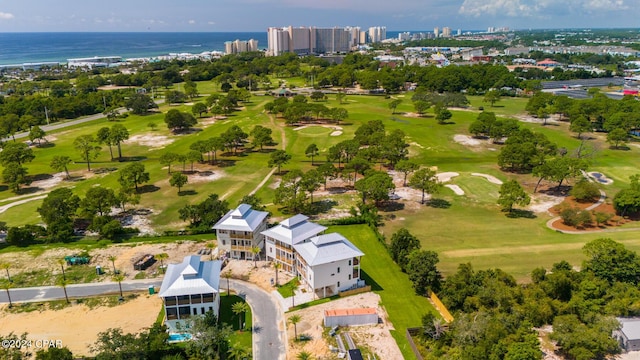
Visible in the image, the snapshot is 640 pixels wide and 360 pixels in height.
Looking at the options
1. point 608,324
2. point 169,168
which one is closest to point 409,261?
point 608,324

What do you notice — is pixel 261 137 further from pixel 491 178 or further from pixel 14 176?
pixel 491 178

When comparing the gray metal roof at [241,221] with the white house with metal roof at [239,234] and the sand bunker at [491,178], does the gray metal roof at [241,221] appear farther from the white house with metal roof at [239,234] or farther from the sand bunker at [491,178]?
the sand bunker at [491,178]

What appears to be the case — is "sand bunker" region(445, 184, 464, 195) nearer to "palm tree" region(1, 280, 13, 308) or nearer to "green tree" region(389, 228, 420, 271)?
"green tree" region(389, 228, 420, 271)

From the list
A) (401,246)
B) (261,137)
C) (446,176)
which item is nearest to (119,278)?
(401,246)

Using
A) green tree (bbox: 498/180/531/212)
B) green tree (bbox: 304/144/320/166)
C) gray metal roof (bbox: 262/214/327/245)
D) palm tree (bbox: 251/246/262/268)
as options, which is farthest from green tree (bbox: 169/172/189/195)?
green tree (bbox: 498/180/531/212)

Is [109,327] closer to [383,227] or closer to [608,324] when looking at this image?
[383,227]

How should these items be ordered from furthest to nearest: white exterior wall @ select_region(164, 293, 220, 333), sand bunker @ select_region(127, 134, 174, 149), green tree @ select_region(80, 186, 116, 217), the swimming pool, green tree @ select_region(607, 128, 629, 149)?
sand bunker @ select_region(127, 134, 174, 149)
green tree @ select_region(607, 128, 629, 149)
green tree @ select_region(80, 186, 116, 217)
white exterior wall @ select_region(164, 293, 220, 333)
the swimming pool
